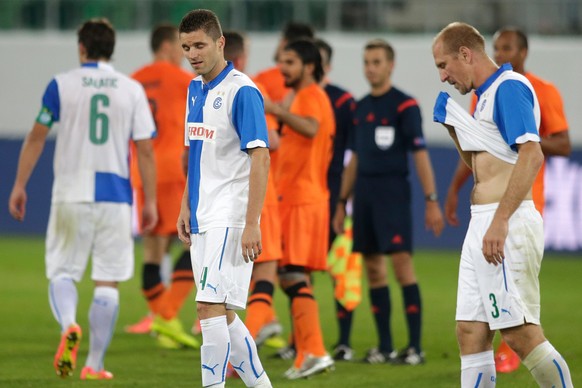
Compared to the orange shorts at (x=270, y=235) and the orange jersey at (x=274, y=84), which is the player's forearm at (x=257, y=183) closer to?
the orange shorts at (x=270, y=235)

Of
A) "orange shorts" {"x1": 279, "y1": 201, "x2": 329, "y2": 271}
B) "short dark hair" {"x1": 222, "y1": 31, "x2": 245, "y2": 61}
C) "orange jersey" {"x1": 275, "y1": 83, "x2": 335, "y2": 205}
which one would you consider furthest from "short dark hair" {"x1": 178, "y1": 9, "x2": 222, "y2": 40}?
"orange shorts" {"x1": 279, "y1": 201, "x2": 329, "y2": 271}

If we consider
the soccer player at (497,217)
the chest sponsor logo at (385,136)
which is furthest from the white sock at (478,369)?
the chest sponsor logo at (385,136)

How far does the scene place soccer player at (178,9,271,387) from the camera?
5852 millimetres

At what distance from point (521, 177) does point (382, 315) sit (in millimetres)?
3662

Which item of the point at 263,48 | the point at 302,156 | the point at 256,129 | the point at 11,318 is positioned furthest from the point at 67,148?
the point at 263,48

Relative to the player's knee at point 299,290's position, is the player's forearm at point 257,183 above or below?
above

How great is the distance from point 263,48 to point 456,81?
56.5 ft

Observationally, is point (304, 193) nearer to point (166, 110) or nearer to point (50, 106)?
point (50, 106)

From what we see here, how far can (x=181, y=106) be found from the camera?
10078 mm

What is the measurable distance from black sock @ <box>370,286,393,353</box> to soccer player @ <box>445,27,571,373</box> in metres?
0.93

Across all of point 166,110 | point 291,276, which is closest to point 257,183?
point 291,276

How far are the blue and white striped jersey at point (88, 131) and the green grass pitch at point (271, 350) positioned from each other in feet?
4.03

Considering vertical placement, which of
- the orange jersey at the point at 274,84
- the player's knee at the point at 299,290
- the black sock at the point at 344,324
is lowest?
the black sock at the point at 344,324

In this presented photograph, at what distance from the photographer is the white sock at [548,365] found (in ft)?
18.1
